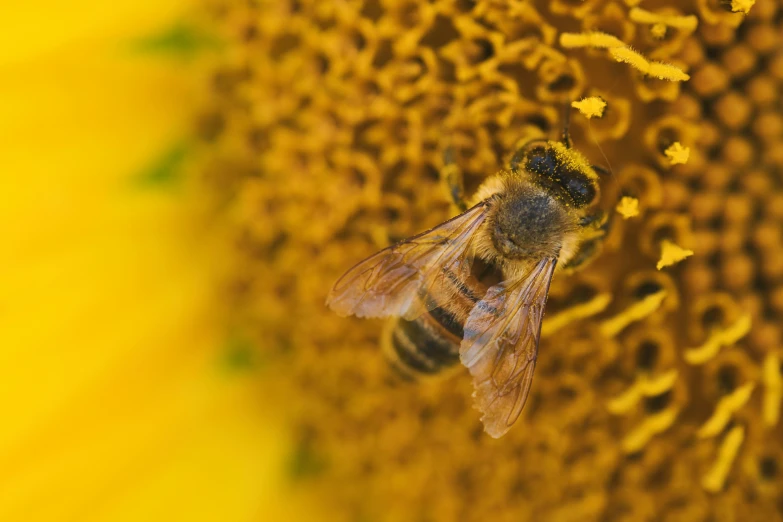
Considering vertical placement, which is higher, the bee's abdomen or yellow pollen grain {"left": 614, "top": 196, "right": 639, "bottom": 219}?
the bee's abdomen

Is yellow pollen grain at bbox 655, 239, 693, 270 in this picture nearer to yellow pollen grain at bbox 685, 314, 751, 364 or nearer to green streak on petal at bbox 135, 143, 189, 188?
yellow pollen grain at bbox 685, 314, 751, 364

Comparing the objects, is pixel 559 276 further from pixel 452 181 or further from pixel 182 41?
pixel 182 41

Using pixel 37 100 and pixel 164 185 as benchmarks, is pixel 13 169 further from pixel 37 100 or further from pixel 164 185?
pixel 164 185

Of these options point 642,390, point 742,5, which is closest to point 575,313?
point 642,390

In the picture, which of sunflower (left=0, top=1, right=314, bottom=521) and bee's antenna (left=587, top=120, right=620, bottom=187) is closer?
bee's antenna (left=587, top=120, right=620, bottom=187)

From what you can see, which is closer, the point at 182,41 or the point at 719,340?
the point at 719,340

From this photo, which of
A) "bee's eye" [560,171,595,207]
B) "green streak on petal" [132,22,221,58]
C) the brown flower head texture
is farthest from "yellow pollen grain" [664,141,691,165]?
"green streak on petal" [132,22,221,58]

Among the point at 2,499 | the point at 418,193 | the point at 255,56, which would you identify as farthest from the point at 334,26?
the point at 2,499
